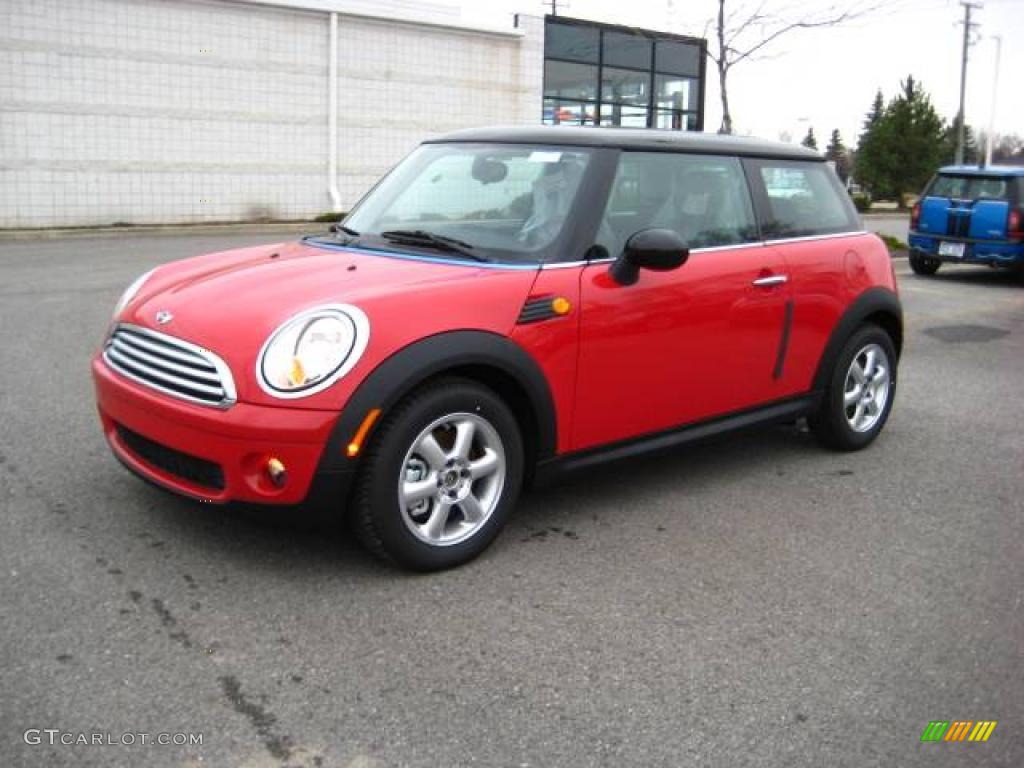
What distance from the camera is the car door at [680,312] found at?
4.02m

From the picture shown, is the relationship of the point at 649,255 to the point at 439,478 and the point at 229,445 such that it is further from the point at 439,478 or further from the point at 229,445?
the point at 229,445

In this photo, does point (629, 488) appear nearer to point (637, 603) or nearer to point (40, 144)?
point (637, 603)

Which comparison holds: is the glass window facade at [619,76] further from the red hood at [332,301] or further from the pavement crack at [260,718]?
the pavement crack at [260,718]

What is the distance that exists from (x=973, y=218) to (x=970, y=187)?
55 centimetres

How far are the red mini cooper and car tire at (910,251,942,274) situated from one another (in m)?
10.4

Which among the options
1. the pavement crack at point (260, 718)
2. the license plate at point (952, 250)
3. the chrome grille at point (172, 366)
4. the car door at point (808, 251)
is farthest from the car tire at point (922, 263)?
the pavement crack at point (260, 718)

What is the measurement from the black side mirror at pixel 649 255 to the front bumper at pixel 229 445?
1.38 metres

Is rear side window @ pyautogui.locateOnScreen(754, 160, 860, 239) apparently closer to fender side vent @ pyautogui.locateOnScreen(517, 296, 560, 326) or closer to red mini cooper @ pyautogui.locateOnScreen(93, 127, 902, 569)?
red mini cooper @ pyautogui.locateOnScreen(93, 127, 902, 569)

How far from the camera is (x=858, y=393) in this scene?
214 inches

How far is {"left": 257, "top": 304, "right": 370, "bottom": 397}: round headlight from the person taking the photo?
3.29m

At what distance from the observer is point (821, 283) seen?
5.00m

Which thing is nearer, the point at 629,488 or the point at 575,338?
the point at 575,338

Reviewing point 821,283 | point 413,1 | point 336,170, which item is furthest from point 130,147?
point 821,283

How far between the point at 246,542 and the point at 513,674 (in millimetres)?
1338
